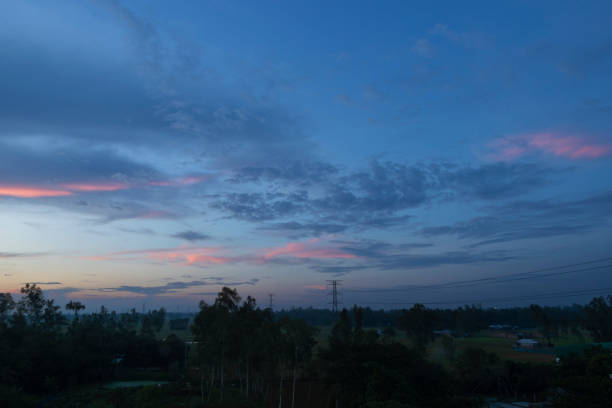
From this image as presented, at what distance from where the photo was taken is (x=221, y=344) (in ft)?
119

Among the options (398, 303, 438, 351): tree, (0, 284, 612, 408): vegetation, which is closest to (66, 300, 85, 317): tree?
(0, 284, 612, 408): vegetation

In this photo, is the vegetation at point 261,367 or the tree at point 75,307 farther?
the tree at point 75,307

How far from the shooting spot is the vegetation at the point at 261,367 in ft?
81.1

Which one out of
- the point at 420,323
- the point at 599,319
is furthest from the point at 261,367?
the point at 599,319

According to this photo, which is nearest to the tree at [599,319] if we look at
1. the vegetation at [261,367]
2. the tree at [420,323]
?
the vegetation at [261,367]

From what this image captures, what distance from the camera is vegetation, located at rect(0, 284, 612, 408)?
2473 centimetres

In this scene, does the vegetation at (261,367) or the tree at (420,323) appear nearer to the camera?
the vegetation at (261,367)

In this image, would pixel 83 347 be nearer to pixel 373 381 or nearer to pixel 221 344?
pixel 221 344

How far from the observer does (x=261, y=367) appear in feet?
138

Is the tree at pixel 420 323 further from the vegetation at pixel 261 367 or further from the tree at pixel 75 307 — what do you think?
the tree at pixel 75 307

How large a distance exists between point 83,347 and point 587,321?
100622 mm

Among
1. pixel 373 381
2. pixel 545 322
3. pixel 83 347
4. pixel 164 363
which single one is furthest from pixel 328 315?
pixel 373 381

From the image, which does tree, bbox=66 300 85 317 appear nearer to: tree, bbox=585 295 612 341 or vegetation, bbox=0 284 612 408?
vegetation, bbox=0 284 612 408

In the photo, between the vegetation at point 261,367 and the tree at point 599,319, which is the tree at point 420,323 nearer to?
the vegetation at point 261,367
